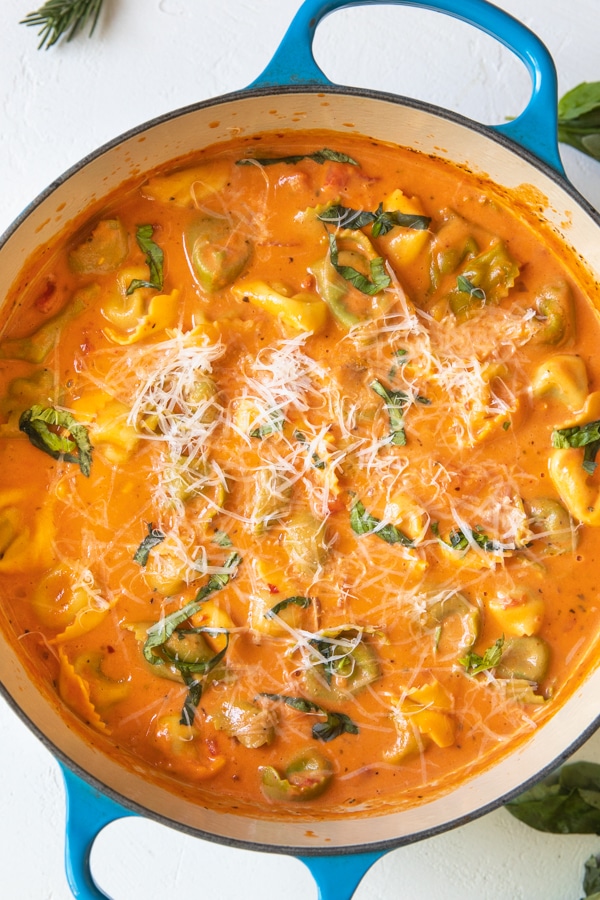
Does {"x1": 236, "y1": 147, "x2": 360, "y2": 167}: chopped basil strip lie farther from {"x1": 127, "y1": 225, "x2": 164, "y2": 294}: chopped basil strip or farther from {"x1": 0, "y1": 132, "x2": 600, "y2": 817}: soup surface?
{"x1": 127, "y1": 225, "x2": 164, "y2": 294}: chopped basil strip

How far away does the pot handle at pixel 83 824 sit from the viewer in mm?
2834

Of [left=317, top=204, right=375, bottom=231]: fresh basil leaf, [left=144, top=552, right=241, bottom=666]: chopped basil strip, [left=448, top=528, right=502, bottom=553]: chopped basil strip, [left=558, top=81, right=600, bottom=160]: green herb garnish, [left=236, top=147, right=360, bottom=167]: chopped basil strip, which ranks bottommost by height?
[left=144, top=552, right=241, bottom=666]: chopped basil strip

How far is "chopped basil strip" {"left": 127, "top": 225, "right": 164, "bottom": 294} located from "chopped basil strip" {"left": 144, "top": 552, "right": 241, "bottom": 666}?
1.01 meters

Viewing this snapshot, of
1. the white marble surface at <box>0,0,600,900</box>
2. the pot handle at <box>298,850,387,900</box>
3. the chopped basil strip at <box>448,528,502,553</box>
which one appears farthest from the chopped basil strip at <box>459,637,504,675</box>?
the pot handle at <box>298,850,387,900</box>

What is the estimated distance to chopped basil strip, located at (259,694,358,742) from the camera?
10.5 ft

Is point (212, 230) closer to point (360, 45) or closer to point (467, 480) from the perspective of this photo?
point (360, 45)

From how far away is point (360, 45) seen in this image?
11.4 feet

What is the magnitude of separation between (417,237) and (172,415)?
3.56 ft

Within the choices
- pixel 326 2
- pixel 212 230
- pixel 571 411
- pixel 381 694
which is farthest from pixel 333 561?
pixel 326 2

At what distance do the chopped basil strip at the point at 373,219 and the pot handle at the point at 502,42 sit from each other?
1.40 ft

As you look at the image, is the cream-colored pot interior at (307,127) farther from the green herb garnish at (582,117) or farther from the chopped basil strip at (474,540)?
the chopped basil strip at (474,540)

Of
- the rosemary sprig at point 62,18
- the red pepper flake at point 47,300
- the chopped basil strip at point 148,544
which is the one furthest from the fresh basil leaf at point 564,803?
the rosemary sprig at point 62,18

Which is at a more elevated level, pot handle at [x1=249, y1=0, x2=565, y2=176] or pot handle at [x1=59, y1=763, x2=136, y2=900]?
pot handle at [x1=249, y1=0, x2=565, y2=176]

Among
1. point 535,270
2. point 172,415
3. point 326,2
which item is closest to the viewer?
point 326,2
